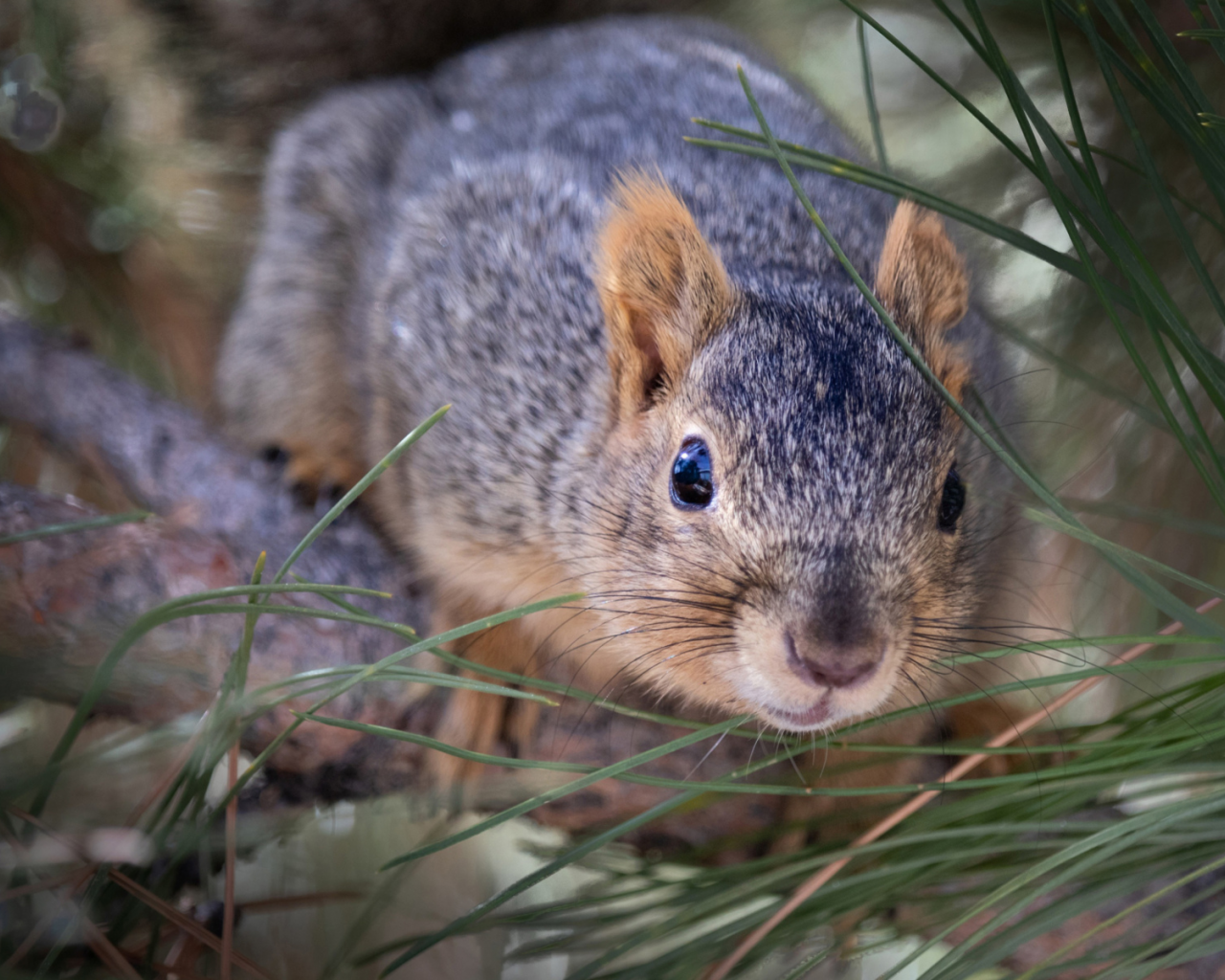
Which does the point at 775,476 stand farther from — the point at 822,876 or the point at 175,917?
the point at 175,917

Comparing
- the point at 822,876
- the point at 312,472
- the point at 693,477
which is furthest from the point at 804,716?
the point at 312,472

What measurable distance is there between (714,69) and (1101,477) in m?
1.20

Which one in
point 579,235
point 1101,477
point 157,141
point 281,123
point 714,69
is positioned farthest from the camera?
point 281,123

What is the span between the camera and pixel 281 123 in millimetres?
2699

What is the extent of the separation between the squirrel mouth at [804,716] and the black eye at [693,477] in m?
0.29

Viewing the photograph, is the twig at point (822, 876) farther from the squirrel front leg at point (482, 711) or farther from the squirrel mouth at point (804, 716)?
the squirrel front leg at point (482, 711)

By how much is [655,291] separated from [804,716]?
660 millimetres

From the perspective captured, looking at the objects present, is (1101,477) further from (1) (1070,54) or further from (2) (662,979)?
(2) (662,979)

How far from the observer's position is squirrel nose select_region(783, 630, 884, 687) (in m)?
1.13

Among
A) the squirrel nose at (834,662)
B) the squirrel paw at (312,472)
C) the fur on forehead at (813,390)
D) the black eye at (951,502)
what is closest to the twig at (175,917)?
the squirrel nose at (834,662)

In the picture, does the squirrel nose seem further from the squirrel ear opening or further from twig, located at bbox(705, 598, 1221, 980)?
the squirrel ear opening

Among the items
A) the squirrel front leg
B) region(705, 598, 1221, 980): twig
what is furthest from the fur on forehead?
the squirrel front leg

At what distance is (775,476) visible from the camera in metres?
1.27

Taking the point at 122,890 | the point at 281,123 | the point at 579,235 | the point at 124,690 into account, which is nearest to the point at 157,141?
the point at 281,123
